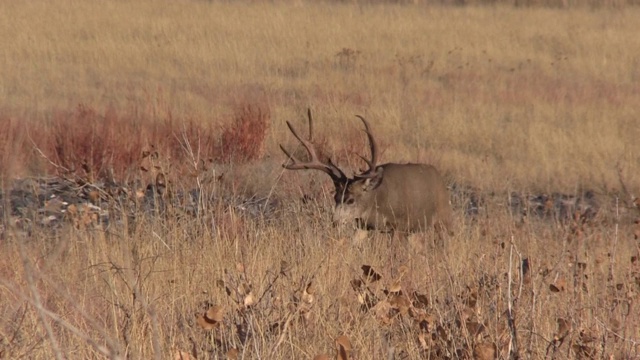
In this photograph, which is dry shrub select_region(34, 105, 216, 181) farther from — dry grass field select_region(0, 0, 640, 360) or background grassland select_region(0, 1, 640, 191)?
background grassland select_region(0, 1, 640, 191)

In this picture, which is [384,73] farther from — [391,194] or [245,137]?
[391,194]

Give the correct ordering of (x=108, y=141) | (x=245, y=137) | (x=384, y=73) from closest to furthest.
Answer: (x=108, y=141), (x=245, y=137), (x=384, y=73)

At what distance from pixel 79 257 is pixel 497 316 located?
319 cm

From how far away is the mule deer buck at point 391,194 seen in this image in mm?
7633

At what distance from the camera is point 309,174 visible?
10.0 meters

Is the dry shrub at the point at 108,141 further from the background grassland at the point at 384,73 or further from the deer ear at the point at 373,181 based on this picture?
the deer ear at the point at 373,181

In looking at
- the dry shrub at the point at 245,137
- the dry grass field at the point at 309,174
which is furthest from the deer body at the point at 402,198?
the dry shrub at the point at 245,137

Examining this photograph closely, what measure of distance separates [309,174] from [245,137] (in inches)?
83.8

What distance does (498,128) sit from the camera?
15172mm

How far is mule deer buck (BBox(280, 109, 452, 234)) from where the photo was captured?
301 inches

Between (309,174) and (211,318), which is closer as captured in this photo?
(211,318)

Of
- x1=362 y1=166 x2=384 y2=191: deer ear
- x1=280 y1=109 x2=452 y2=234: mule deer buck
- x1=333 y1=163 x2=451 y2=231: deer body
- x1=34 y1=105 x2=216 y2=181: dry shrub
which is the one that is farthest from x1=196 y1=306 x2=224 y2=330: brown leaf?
x1=34 y1=105 x2=216 y2=181: dry shrub

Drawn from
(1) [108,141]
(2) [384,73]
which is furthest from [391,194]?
(2) [384,73]

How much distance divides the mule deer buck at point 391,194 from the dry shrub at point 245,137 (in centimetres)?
360
